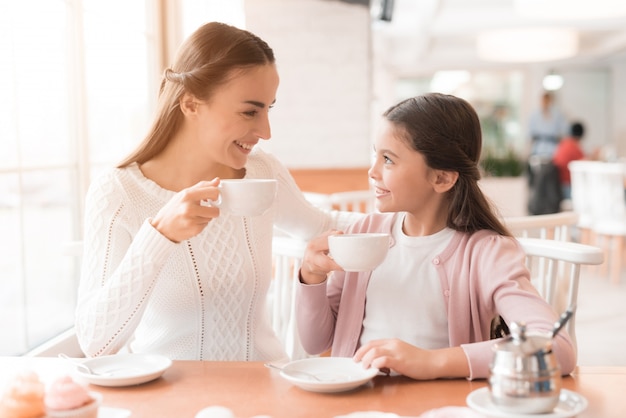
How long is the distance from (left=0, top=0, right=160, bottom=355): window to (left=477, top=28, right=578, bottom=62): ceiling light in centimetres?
516

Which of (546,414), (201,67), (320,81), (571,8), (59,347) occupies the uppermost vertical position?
(571,8)

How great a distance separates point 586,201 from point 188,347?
490 cm

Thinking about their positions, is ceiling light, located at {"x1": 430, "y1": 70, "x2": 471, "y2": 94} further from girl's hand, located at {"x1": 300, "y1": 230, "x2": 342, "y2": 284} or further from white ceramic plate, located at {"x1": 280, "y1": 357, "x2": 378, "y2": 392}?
white ceramic plate, located at {"x1": 280, "y1": 357, "x2": 378, "y2": 392}

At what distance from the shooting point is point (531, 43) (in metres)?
7.29

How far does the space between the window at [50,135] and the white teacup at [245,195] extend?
30.9 inches

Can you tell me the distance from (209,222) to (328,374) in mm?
539

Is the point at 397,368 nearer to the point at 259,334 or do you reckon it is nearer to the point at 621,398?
the point at 621,398

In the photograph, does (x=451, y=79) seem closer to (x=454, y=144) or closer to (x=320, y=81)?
(x=320, y=81)

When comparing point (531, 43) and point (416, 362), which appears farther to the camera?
point (531, 43)

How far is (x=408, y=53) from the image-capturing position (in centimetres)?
1055

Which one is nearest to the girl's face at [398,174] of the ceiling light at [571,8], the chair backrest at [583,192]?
the ceiling light at [571,8]

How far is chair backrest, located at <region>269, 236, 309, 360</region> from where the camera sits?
5.73 ft

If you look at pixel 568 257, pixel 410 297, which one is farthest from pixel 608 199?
pixel 410 297

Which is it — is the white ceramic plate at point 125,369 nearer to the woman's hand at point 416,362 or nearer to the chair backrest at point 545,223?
the woman's hand at point 416,362
